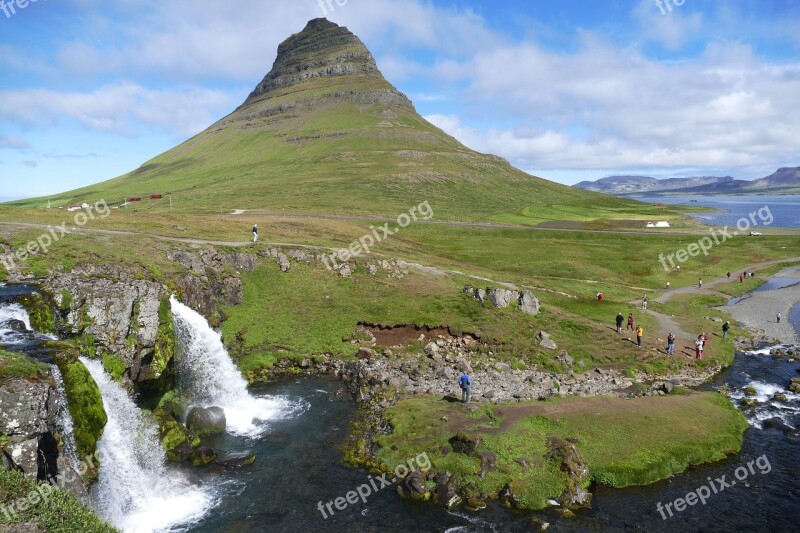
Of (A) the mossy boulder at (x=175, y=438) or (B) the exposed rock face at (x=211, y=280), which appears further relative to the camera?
(B) the exposed rock face at (x=211, y=280)

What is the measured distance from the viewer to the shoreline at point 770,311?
69.0m

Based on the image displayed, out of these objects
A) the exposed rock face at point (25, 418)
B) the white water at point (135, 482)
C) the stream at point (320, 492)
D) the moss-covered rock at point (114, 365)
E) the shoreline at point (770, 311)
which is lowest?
the shoreline at point (770, 311)

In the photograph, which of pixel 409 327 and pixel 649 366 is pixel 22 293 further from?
pixel 649 366

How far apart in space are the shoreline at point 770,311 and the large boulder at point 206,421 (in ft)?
239

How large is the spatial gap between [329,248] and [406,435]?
44839 millimetres

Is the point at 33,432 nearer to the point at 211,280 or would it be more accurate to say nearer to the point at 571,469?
the point at 571,469

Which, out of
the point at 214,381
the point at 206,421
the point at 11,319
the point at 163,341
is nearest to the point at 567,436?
the point at 206,421

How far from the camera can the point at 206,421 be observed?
37.2 metres

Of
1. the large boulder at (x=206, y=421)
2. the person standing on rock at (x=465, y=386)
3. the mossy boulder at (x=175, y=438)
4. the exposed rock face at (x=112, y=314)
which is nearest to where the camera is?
the mossy boulder at (x=175, y=438)

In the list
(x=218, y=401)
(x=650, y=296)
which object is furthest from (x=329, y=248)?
(x=650, y=296)

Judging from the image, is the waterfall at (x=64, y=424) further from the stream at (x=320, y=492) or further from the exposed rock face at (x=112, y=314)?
the exposed rock face at (x=112, y=314)

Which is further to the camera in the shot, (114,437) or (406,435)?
(406,435)

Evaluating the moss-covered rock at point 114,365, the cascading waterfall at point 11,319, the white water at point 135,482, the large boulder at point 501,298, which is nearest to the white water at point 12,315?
the cascading waterfall at point 11,319

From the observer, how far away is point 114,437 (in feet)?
98.8
